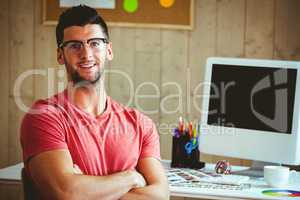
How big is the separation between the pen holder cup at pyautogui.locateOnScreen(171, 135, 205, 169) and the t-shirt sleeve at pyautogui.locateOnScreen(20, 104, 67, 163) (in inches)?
32.8

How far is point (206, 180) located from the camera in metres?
2.29

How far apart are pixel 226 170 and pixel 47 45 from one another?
1.25 meters

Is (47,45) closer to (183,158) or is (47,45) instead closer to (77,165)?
(183,158)

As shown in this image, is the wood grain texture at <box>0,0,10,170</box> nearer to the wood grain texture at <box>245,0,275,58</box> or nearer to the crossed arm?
the wood grain texture at <box>245,0,275,58</box>

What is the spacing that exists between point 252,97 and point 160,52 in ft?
2.65

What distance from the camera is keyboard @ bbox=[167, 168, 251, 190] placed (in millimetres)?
2191

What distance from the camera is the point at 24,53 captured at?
10.4ft

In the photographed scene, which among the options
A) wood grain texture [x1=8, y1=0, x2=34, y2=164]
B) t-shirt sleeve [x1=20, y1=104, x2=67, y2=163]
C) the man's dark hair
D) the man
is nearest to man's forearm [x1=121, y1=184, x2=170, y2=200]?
the man

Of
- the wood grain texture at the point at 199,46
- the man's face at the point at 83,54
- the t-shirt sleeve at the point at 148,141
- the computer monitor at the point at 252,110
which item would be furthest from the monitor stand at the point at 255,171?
the man's face at the point at 83,54

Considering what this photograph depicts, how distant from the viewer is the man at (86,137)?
1794mm

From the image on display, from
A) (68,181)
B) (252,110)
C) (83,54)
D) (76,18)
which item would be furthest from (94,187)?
(252,110)

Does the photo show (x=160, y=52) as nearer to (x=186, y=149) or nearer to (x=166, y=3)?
(x=166, y=3)

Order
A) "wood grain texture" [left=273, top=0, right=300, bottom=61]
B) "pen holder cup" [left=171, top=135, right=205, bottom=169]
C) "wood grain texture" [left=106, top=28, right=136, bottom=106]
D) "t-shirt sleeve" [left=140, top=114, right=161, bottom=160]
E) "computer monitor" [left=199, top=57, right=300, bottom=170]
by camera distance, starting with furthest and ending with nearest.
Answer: "wood grain texture" [left=106, top=28, right=136, bottom=106] < "wood grain texture" [left=273, top=0, right=300, bottom=61] < "pen holder cup" [left=171, top=135, right=205, bottom=169] < "computer monitor" [left=199, top=57, right=300, bottom=170] < "t-shirt sleeve" [left=140, top=114, right=161, bottom=160]

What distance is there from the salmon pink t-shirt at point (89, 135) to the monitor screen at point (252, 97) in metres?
0.53
